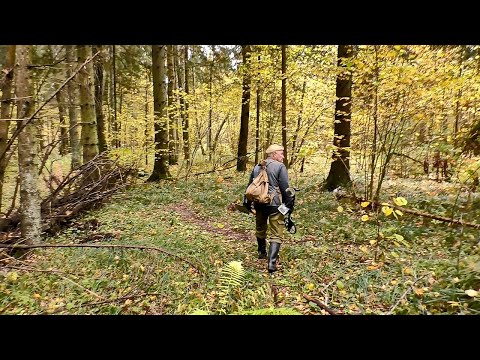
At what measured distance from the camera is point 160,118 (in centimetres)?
1249

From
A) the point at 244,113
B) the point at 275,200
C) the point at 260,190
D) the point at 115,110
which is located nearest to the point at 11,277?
the point at 260,190

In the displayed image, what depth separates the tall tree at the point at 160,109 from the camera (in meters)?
12.5

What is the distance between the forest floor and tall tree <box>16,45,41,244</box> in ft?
2.27

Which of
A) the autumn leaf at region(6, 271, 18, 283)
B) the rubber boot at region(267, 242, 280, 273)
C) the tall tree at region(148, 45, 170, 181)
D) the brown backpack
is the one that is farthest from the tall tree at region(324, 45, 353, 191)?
the autumn leaf at region(6, 271, 18, 283)

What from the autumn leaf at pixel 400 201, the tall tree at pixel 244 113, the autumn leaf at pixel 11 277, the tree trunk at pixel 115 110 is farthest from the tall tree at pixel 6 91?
the tall tree at pixel 244 113

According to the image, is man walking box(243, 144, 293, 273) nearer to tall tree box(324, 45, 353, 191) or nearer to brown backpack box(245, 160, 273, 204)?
brown backpack box(245, 160, 273, 204)

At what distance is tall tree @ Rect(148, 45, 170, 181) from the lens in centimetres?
1247

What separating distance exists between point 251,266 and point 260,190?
1.45m
